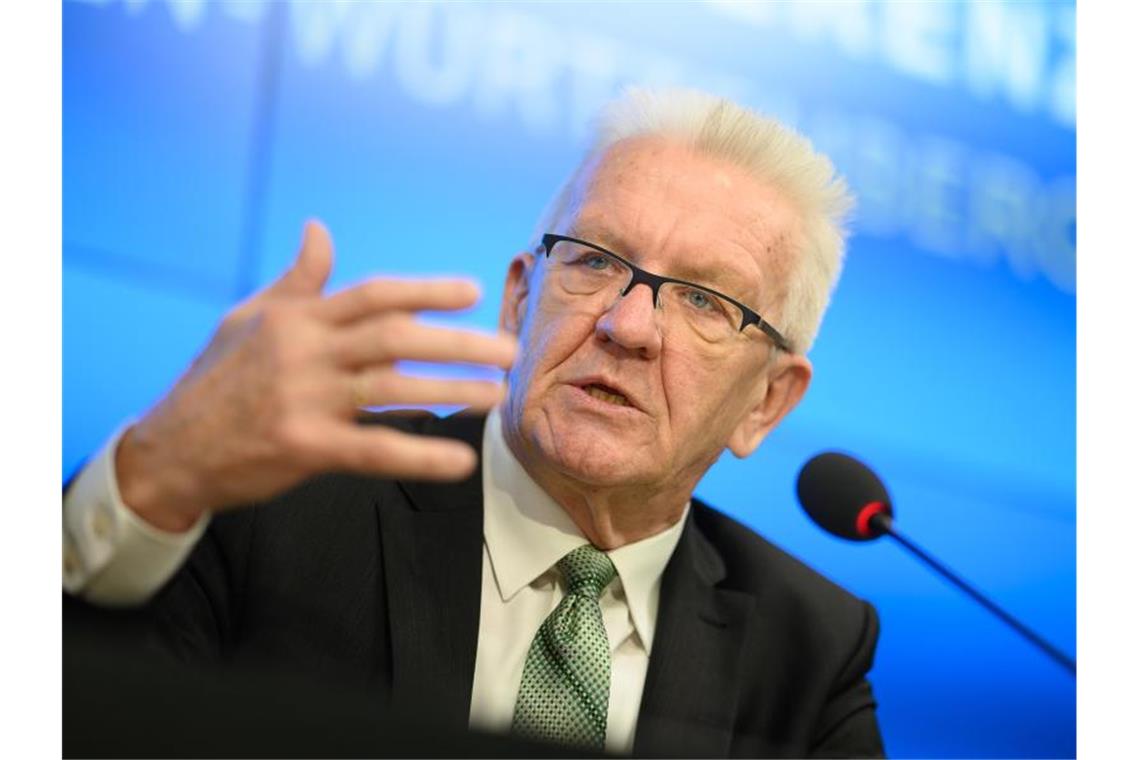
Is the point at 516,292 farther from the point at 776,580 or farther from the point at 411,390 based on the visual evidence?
the point at 411,390

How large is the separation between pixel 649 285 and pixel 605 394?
0.59 feet

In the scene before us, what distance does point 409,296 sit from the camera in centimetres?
107

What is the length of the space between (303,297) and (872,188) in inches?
75.5

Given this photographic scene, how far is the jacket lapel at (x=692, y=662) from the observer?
1.79m

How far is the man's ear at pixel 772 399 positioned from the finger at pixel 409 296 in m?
1.03

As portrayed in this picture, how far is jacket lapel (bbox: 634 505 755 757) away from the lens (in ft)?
5.86

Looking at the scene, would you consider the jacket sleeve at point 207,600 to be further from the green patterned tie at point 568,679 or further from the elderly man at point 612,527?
the green patterned tie at point 568,679

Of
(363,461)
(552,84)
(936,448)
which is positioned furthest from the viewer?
(936,448)

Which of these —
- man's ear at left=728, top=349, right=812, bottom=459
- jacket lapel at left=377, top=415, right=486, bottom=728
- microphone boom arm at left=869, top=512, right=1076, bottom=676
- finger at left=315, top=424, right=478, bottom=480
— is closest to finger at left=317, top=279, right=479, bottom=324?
finger at left=315, top=424, right=478, bottom=480

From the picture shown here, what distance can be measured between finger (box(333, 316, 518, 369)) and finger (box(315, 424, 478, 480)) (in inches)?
2.6

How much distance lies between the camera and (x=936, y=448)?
2.92 metres

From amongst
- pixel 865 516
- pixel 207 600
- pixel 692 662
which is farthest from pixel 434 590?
pixel 865 516
